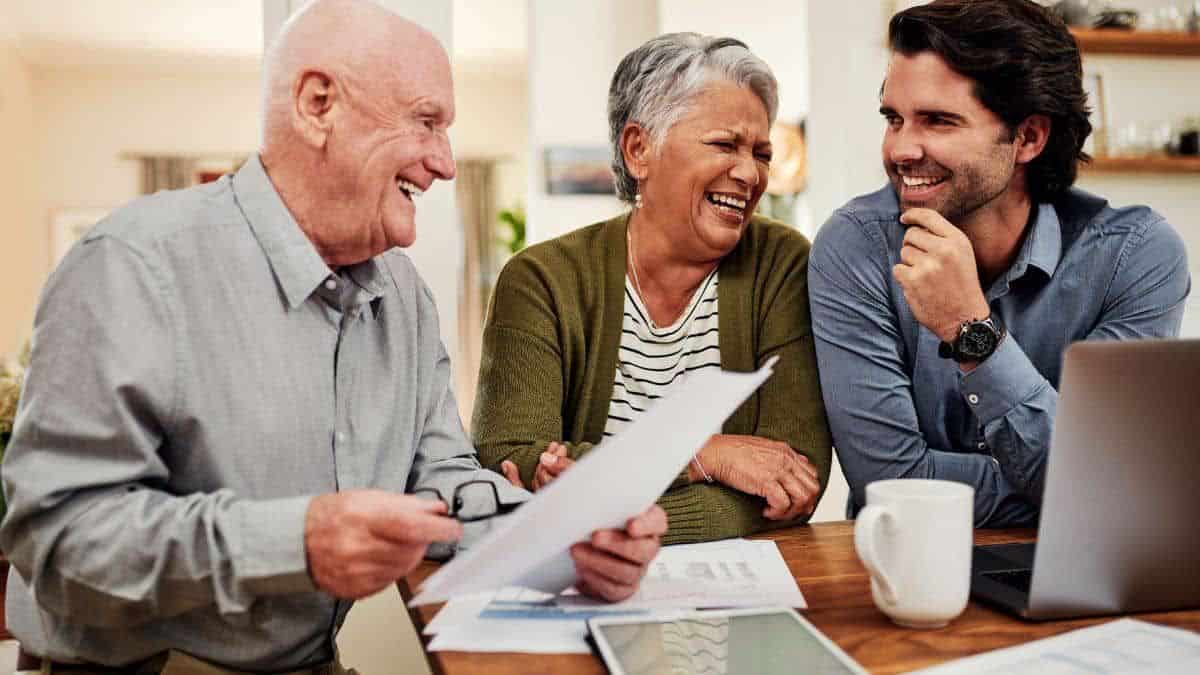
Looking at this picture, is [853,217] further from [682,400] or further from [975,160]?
[682,400]

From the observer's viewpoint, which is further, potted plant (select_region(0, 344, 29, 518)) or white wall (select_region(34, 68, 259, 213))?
white wall (select_region(34, 68, 259, 213))

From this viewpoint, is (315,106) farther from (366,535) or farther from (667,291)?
(667,291)

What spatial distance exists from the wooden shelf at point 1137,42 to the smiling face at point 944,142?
2386 mm

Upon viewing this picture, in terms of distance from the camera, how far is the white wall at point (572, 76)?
12.9ft

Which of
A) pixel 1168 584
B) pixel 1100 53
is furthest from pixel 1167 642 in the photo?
pixel 1100 53

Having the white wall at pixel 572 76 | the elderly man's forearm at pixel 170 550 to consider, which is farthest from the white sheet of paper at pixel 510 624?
the white wall at pixel 572 76

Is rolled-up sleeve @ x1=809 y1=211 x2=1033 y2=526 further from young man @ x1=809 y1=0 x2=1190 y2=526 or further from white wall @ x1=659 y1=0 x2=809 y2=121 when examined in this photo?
white wall @ x1=659 y1=0 x2=809 y2=121

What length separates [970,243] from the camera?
54.7 inches

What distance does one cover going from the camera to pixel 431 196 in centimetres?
180

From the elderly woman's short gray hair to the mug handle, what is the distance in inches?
34.4

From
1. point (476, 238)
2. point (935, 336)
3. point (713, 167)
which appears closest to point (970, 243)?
point (935, 336)

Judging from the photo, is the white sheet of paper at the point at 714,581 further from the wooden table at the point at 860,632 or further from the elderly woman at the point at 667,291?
the elderly woman at the point at 667,291

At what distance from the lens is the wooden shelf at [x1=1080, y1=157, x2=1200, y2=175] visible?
356 centimetres

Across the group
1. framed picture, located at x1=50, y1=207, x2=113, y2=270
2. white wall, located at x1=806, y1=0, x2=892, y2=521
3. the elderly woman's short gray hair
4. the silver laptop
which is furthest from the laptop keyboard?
framed picture, located at x1=50, y1=207, x2=113, y2=270
